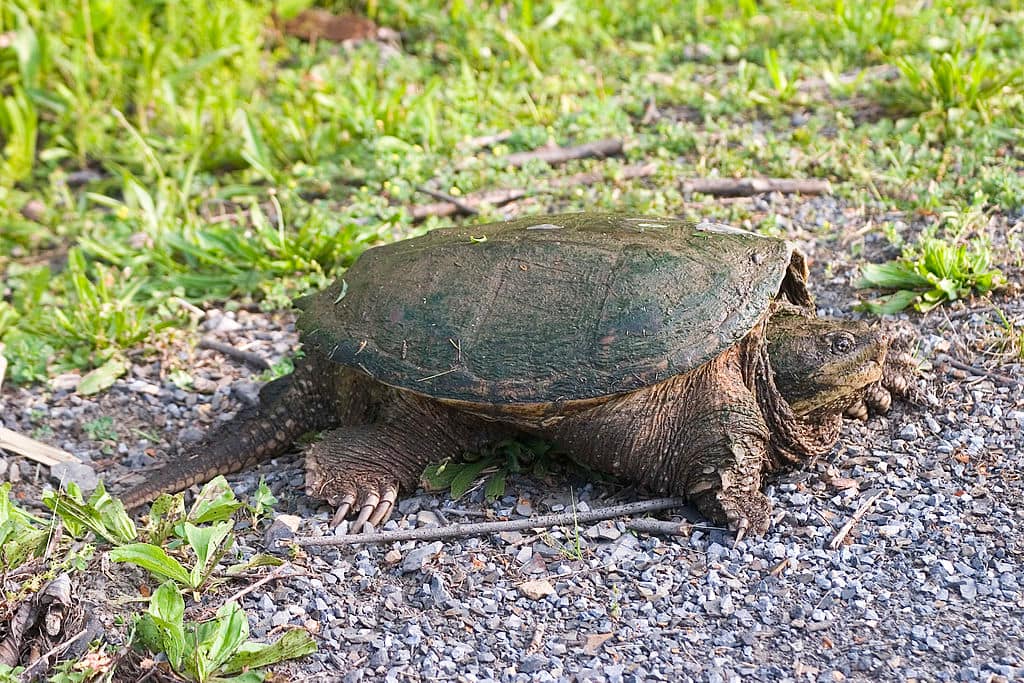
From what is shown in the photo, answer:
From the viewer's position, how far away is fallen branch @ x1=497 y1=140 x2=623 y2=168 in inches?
196

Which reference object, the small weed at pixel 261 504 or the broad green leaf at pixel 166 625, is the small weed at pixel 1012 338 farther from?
the broad green leaf at pixel 166 625

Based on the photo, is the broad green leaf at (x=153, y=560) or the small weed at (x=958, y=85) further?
the small weed at (x=958, y=85)

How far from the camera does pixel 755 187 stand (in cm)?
449

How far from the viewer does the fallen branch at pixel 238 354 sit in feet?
12.9

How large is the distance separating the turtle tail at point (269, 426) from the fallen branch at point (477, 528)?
18.9 inches

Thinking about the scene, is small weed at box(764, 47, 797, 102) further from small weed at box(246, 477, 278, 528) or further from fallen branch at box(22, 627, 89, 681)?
fallen branch at box(22, 627, 89, 681)

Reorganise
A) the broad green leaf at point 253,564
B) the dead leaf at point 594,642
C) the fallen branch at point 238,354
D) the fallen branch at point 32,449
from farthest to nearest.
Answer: the fallen branch at point 238,354 → the fallen branch at point 32,449 → the broad green leaf at point 253,564 → the dead leaf at point 594,642

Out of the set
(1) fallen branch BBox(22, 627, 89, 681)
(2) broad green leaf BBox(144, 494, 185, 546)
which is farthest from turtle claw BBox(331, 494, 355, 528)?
(1) fallen branch BBox(22, 627, 89, 681)

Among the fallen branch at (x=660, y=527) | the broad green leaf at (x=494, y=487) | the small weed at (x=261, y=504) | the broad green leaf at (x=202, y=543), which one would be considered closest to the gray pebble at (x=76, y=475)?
the small weed at (x=261, y=504)

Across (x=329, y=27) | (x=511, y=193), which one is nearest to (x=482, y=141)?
(x=511, y=193)

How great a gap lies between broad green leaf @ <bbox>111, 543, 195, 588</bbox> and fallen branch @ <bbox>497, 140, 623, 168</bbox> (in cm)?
284

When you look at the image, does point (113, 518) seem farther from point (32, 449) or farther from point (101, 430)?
point (101, 430)

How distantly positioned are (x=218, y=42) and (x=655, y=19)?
2.46m

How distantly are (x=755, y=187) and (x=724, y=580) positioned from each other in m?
2.29
